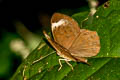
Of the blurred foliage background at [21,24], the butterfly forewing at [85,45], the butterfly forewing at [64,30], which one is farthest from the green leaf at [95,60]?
the blurred foliage background at [21,24]

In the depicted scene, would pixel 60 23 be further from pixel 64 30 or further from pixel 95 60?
pixel 95 60

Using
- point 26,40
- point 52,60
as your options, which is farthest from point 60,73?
point 26,40

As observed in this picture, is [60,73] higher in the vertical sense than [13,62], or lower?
higher

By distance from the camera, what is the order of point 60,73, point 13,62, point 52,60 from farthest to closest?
point 13,62, point 52,60, point 60,73

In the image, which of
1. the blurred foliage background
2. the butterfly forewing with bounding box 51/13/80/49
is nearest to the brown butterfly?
the butterfly forewing with bounding box 51/13/80/49

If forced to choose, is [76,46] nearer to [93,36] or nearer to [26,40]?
[93,36]

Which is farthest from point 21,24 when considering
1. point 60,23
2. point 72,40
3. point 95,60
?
point 95,60

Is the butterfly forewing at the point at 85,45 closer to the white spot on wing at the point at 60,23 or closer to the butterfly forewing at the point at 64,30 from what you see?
the butterfly forewing at the point at 64,30
